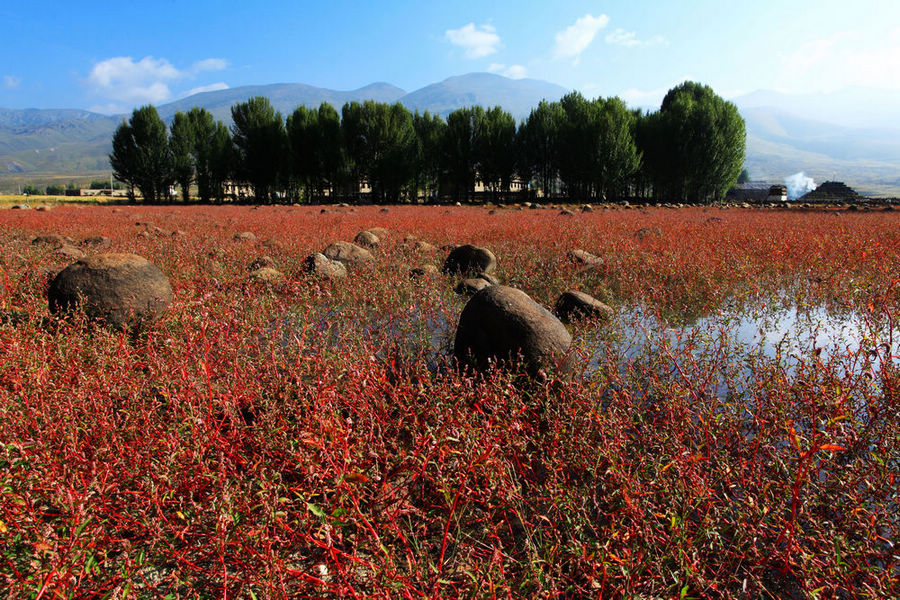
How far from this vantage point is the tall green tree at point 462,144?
4884 cm

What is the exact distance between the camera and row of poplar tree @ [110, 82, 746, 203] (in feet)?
145

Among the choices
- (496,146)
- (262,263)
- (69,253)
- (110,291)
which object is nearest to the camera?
(110,291)

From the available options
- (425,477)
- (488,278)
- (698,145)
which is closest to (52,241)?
(488,278)

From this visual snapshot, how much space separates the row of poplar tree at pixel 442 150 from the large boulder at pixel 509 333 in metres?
43.1

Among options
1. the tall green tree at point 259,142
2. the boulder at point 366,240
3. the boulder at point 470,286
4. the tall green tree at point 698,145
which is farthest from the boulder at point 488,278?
the tall green tree at point 259,142

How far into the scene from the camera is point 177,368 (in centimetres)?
381

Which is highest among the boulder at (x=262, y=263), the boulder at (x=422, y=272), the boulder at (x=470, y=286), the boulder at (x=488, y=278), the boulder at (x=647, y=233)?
the boulder at (x=647, y=233)

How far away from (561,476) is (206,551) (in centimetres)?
215

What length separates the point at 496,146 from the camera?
48625 millimetres

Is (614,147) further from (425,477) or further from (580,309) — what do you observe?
(425,477)

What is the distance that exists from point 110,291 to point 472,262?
→ 6.33 m

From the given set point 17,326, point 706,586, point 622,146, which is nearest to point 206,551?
point 706,586

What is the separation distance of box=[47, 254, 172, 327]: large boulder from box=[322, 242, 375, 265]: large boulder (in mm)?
4205

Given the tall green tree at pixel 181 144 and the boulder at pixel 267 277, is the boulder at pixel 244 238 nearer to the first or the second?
the boulder at pixel 267 277
